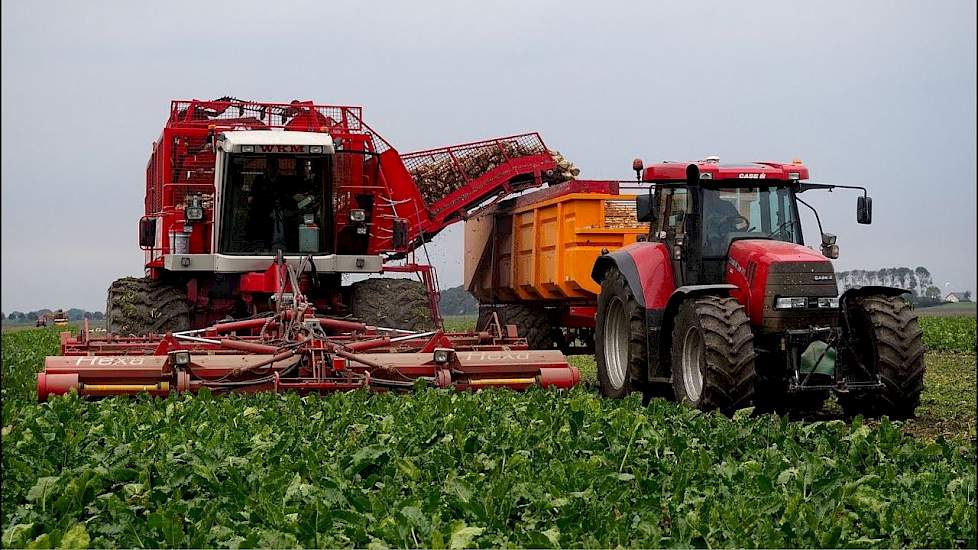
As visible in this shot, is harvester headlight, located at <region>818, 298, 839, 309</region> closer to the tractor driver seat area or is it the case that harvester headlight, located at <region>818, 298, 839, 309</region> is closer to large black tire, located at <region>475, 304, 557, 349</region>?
the tractor driver seat area

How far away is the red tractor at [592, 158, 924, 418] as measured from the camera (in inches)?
391

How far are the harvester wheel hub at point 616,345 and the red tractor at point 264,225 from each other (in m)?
2.27

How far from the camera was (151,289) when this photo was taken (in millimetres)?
14125

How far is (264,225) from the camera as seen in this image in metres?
13.9

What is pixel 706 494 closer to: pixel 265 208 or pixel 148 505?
pixel 148 505

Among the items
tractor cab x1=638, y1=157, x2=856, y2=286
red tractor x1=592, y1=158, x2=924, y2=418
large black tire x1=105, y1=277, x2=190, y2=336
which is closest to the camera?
red tractor x1=592, y1=158, x2=924, y2=418

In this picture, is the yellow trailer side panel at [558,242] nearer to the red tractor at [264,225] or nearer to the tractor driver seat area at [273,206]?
the red tractor at [264,225]

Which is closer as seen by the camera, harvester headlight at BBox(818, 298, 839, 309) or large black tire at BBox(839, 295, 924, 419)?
large black tire at BBox(839, 295, 924, 419)

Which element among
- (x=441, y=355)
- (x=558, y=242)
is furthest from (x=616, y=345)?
(x=558, y=242)

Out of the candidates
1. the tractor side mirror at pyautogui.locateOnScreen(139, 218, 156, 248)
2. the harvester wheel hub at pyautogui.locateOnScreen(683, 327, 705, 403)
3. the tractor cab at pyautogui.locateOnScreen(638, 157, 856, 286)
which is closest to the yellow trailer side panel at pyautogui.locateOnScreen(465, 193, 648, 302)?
the tractor cab at pyautogui.locateOnScreen(638, 157, 856, 286)

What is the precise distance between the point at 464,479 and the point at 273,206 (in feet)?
27.2

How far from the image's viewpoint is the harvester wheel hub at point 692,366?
1037 centimetres

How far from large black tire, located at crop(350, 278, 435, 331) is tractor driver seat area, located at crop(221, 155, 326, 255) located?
2.29ft

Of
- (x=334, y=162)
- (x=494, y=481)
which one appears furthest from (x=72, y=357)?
(x=494, y=481)
